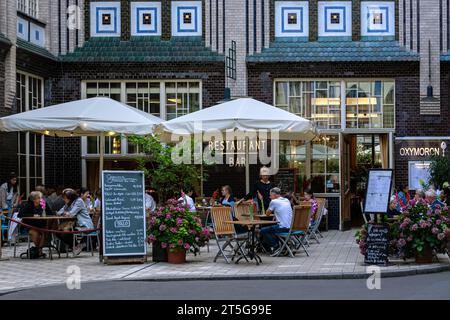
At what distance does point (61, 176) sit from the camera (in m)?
Result: 23.6

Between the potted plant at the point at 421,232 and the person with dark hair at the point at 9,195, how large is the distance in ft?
30.9

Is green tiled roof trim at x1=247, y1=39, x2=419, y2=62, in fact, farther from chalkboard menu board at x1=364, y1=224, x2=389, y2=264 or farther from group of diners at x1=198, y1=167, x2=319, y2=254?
chalkboard menu board at x1=364, y1=224, x2=389, y2=264

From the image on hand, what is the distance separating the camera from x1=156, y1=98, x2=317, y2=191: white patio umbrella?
53.8 ft

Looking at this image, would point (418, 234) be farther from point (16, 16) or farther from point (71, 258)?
point (16, 16)

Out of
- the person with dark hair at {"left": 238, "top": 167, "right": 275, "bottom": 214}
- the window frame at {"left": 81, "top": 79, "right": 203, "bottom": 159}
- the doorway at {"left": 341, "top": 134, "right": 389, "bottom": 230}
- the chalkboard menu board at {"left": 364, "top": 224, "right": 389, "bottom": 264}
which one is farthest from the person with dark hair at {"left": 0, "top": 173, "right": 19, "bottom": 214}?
the doorway at {"left": 341, "top": 134, "right": 389, "bottom": 230}

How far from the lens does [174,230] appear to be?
14.5m

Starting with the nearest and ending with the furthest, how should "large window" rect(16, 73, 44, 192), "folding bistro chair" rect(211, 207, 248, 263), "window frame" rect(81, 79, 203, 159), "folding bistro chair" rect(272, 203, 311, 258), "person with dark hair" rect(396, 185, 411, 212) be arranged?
1. "folding bistro chair" rect(211, 207, 248, 263)
2. "folding bistro chair" rect(272, 203, 311, 258)
3. "person with dark hair" rect(396, 185, 411, 212)
4. "large window" rect(16, 73, 44, 192)
5. "window frame" rect(81, 79, 203, 159)

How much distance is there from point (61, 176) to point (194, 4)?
626cm

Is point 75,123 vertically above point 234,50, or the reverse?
point 234,50

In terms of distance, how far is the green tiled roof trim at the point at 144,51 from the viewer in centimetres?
2359

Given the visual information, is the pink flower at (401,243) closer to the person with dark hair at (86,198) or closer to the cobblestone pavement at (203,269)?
the cobblestone pavement at (203,269)

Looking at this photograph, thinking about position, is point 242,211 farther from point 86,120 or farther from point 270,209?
point 86,120

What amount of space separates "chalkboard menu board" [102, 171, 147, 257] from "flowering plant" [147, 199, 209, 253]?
245 mm
